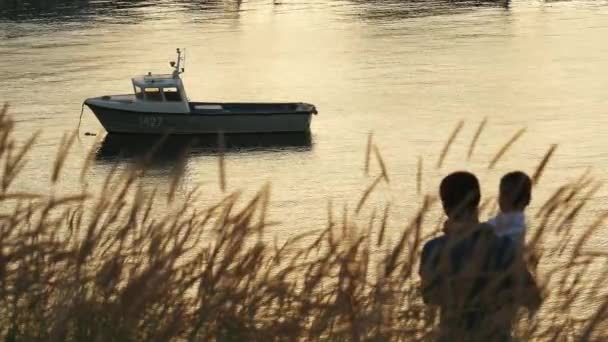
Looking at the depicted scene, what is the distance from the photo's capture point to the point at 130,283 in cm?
555

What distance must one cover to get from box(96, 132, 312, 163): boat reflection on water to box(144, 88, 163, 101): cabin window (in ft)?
6.82

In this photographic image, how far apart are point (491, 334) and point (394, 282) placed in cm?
52

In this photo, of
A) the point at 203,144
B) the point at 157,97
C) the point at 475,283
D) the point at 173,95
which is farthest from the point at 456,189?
the point at 157,97

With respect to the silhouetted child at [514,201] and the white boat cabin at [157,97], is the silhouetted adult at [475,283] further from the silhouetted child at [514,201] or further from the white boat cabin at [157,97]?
the white boat cabin at [157,97]

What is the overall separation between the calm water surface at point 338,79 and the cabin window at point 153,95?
3.11 meters

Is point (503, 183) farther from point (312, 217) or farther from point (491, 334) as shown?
point (312, 217)

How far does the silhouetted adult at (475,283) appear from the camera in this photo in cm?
549

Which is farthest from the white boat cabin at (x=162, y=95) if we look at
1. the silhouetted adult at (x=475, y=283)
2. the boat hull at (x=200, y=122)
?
the silhouetted adult at (x=475, y=283)

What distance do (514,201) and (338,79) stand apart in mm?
67080

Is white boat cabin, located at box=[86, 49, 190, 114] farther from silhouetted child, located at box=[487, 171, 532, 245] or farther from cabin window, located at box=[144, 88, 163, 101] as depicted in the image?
silhouetted child, located at box=[487, 171, 532, 245]

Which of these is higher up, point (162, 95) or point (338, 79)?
point (162, 95)

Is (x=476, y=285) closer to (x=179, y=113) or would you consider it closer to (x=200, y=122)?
(x=200, y=122)

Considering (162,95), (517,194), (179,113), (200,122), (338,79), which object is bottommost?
(338,79)

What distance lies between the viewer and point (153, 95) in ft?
193
